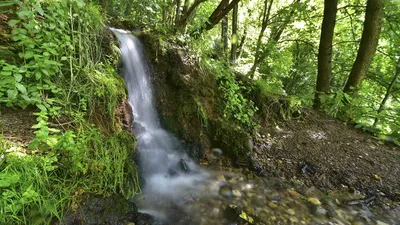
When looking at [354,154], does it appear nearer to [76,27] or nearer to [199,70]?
[199,70]

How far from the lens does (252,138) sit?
367 centimetres

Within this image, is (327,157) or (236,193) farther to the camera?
(327,157)

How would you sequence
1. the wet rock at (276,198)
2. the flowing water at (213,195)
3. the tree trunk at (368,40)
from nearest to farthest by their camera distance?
the flowing water at (213,195)
the wet rock at (276,198)
the tree trunk at (368,40)

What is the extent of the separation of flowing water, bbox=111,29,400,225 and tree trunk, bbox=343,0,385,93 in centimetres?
260

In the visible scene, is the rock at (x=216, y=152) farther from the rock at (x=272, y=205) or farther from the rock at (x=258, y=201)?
the rock at (x=272, y=205)

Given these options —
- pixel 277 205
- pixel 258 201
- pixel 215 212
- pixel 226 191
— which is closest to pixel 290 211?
pixel 277 205

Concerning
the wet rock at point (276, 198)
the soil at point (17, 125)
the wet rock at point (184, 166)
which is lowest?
the wet rock at point (184, 166)

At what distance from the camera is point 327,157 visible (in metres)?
3.48

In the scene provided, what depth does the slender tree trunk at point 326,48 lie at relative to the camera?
4547 millimetres

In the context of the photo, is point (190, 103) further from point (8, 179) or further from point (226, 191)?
point (8, 179)

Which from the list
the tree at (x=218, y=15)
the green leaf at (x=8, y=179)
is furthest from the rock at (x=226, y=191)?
the tree at (x=218, y=15)

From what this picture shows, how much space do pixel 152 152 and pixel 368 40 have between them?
174 inches

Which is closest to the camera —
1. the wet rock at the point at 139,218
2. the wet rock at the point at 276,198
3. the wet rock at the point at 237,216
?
the wet rock at the point at 139,218

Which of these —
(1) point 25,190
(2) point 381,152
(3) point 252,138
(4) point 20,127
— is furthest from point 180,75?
(2) point 381,152
